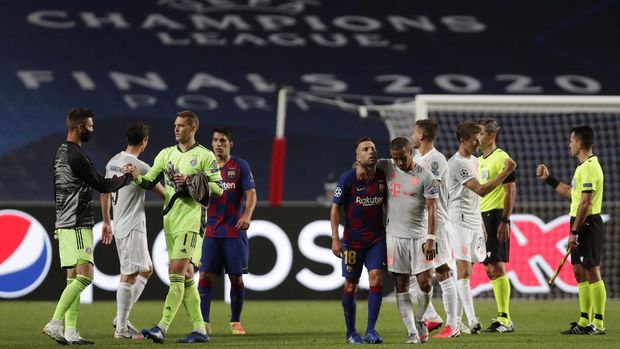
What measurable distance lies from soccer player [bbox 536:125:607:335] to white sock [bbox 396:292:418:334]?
74.8 inches

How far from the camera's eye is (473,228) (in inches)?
407

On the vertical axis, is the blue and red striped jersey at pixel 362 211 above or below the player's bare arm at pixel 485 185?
below

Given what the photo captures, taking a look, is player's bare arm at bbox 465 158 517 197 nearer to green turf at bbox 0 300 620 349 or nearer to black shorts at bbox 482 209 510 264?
black shorts at bbox 482 209 510 264

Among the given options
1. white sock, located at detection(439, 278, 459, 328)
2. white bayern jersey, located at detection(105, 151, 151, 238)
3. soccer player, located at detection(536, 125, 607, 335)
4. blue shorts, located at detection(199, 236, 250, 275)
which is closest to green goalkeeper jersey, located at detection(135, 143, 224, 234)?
white bayern jersey, located at detection(105, 151, 151, 238)

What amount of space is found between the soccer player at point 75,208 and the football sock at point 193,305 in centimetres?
81

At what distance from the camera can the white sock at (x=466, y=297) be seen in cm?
1023

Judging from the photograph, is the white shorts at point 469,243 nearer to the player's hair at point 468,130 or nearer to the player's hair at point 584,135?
the player's hair at point 468,130

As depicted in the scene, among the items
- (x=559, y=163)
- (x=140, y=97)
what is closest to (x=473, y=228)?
(x=559, y=163)

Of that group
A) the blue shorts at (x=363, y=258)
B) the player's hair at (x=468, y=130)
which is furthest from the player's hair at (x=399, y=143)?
the player's hair at (x=468, y=130)

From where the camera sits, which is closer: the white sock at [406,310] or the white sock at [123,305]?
the white sock at [406,310]

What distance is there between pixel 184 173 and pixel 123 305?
1.49 meters

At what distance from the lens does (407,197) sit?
9156 millimetres

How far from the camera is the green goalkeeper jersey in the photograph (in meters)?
9.05

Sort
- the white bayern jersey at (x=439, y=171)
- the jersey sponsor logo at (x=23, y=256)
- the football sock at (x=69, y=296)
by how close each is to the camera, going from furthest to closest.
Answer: the jersey sponsor logo at (x=23, y=256) < the white bayern jersey at (x=439, y=171) < the football sock at (x=69, y=296)
